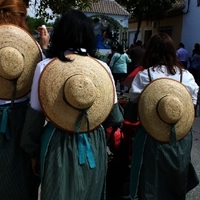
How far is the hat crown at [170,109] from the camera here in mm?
2209

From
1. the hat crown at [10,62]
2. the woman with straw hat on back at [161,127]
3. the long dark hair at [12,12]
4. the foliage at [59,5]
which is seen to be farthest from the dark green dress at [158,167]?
the foliage at [59,5]

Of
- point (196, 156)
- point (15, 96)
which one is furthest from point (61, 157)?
point (196, 156)

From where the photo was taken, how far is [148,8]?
48.3ft

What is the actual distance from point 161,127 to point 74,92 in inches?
34.3

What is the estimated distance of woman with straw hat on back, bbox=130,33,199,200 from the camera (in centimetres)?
232

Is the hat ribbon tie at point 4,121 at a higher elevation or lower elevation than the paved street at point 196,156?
higher

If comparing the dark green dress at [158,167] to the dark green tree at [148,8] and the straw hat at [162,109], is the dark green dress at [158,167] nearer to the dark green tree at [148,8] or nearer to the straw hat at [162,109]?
the straw hat at [162,109]

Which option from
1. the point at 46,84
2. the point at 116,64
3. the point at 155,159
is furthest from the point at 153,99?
the point at 116,64

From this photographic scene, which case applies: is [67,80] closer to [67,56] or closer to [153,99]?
[67,56]

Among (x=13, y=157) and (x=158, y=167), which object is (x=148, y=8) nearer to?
(x=158, y=167)

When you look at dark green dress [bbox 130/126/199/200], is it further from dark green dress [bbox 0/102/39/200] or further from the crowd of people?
dark green dress [bbox 0/102/39/200]

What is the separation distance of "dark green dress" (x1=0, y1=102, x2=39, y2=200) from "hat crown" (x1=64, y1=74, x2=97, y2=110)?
1.52 ft

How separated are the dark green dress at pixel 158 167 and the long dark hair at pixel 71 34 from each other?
0.92 m

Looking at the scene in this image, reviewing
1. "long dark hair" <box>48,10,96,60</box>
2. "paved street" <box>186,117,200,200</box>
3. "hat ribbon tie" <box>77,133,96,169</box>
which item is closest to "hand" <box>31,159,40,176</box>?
"hat ribbon tie" <box>77,133,96,169</box>
